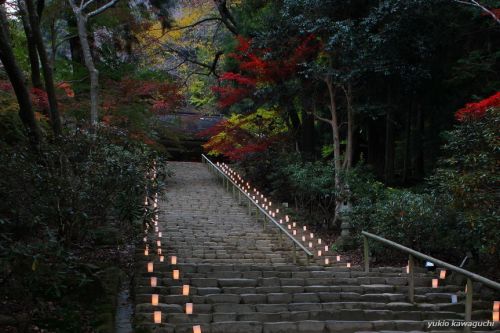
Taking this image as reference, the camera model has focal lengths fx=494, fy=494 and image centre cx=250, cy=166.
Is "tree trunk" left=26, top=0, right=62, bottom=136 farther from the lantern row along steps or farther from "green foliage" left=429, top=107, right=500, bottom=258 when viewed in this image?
"green foliage" left=429, top=107, right=500, bottom=258

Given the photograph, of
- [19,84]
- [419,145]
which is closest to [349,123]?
[419,145]

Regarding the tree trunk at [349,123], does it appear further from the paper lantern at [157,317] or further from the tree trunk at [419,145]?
the paper lantern at [157,317]

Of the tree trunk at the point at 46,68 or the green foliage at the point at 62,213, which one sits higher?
the tree trunk at the point at 46,68

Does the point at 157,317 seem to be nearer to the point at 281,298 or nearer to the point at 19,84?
the point at 281,298

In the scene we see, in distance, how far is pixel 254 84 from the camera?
16.2m

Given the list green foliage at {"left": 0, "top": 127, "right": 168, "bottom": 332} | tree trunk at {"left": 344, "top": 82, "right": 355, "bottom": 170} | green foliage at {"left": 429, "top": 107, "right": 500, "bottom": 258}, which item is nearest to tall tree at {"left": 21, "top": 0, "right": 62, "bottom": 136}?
green foliage at {"left": 0, "top": 127, "right": 168, "bottom": 332}

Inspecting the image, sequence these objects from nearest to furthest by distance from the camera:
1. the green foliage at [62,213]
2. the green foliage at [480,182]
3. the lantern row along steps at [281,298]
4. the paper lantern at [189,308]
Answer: the green foliage at [62,213], the lantern row along steps at [281,298], the paper lantern at [189,308], the green foliage at [480,182]

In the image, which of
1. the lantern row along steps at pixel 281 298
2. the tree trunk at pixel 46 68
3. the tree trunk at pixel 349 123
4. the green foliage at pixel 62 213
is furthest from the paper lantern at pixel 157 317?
the tree trunk at pixel 349 123

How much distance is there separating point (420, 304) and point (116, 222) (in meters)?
6.36

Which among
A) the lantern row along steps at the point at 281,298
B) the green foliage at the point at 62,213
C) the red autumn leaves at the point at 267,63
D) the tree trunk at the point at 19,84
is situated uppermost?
the red autumn leaves at the point at 267,63

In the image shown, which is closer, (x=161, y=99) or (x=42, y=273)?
(x=42, y=273)

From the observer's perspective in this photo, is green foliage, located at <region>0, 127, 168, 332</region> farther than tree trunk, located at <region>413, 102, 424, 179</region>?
No

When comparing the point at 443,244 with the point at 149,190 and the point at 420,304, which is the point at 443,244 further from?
the point at 149,190

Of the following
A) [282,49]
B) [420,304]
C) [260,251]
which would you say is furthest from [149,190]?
[282,49]
